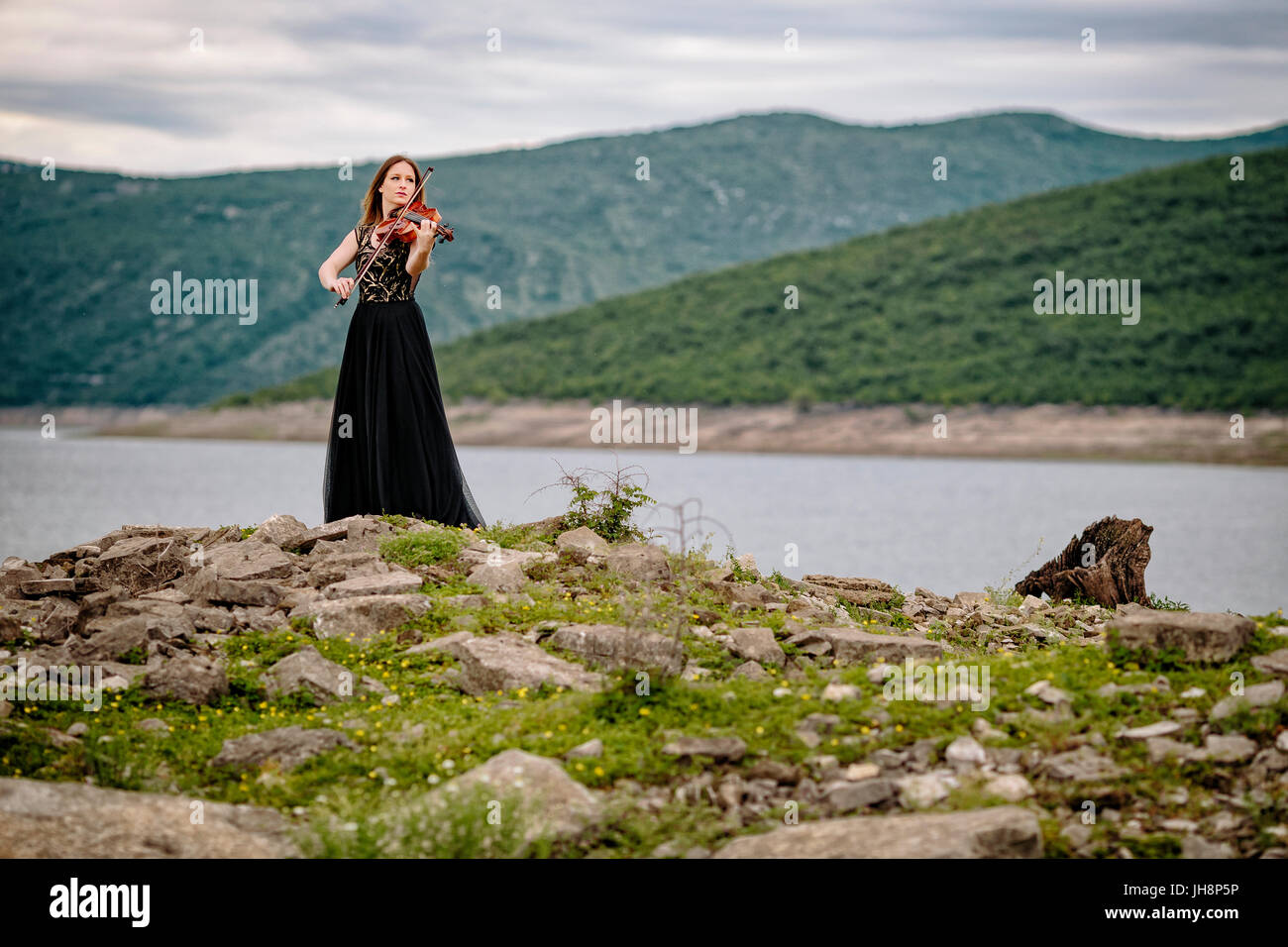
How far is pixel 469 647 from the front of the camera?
8.16 meters

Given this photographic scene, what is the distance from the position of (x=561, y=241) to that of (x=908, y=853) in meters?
181

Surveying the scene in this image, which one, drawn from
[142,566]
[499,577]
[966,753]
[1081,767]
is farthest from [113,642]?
[1081,767]

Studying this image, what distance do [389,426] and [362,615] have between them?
2.56m

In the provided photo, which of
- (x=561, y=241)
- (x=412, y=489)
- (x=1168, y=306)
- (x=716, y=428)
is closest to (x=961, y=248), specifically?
(x=1168, y=306)

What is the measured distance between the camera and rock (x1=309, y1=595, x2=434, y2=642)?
28.8 feet

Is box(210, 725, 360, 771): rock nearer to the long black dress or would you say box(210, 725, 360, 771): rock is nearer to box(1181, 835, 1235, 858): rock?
the long black dress

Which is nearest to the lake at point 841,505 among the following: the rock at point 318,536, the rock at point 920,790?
the rock at point 318,536

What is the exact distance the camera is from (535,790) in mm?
6430

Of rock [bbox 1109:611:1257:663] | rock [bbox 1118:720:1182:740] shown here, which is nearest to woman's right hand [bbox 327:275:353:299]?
rock [bbox 1109:611:1257:663]

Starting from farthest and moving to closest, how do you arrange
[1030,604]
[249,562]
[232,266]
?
[232,266], [1030,604], [249,562]

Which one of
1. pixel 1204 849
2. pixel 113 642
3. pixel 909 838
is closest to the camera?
pixel 909 838

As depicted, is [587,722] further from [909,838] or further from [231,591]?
[231,591]

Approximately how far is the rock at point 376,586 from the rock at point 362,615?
18 cm

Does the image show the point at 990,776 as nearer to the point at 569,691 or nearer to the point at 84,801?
the point at 569,691
